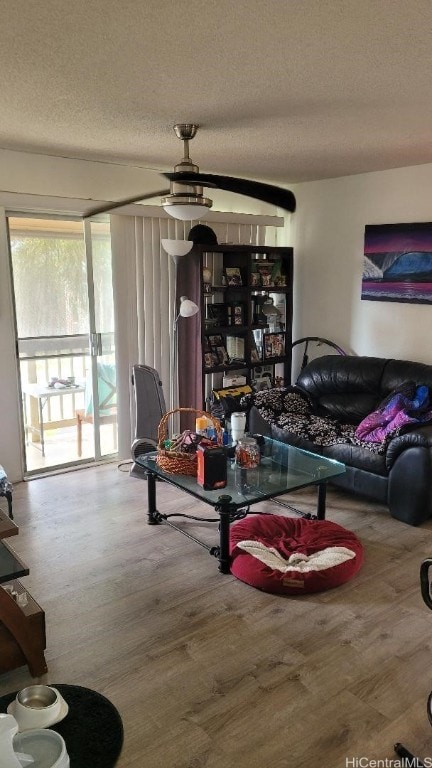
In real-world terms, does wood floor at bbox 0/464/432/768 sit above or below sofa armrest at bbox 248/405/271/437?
below

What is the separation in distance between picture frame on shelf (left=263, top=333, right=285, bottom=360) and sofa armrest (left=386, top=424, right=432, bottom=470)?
6.76 feet

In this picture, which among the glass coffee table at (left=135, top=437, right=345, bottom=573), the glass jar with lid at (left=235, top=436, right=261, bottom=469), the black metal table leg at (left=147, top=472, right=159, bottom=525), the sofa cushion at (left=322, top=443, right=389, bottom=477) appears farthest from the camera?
the sofa cushion at (left=322, top=443, right=389, bottom=477)

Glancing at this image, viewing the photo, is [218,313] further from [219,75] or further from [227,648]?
[227,648]

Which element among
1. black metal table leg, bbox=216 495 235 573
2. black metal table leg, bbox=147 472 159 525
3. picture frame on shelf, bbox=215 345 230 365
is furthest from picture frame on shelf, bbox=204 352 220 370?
black metal table leg, bbox=216 495 235 573

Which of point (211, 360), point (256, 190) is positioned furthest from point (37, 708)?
point (256, 190)

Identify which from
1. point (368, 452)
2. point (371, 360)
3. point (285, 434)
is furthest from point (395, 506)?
point (371, 360)

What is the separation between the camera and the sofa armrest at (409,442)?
3.43 metres

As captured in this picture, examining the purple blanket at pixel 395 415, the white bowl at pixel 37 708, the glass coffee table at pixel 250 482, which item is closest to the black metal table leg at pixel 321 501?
the glass coffee table at pixel 250 482

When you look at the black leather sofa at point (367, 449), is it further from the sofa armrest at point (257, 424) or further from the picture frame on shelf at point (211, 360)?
the picture frame on shelf at point (211, 360)

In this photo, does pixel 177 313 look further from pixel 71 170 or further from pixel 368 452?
pixel 368 452

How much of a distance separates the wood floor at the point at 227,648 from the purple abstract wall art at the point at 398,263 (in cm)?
197

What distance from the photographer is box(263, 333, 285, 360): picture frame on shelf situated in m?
5.46

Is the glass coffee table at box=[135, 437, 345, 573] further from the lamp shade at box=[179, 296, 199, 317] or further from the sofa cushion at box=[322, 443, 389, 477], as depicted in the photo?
the lamp shade at box=[179, 296, 199, 317]

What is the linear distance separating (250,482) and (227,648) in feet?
3.26
